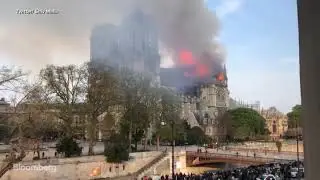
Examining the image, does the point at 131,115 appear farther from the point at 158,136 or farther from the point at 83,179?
the point at 83,179

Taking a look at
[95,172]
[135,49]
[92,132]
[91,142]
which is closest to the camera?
[95,172]

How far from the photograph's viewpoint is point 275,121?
20.6 metres

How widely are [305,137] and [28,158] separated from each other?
850cm

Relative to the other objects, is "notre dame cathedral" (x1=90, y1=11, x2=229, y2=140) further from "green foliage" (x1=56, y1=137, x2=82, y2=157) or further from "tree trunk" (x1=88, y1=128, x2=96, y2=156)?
"green foliage" (x1=56, y1=137, x2=82, y2=157)

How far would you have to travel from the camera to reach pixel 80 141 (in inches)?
411

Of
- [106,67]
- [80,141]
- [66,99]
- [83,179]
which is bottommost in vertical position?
[83,179]

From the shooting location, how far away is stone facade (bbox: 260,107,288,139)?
2022cm

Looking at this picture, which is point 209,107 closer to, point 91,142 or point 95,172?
point 91,142

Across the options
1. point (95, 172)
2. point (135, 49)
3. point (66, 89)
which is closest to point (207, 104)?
point (135, 49)

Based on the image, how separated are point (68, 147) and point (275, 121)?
13551mm

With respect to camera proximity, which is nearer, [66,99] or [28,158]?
[28,158]

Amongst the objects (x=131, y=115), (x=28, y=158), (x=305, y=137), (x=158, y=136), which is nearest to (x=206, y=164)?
(x=158, y=136)

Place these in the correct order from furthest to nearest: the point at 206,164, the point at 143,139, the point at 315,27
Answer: the point at 206,164, the point at 143,139, the point at 315,27

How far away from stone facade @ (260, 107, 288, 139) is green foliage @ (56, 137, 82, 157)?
488 inches
